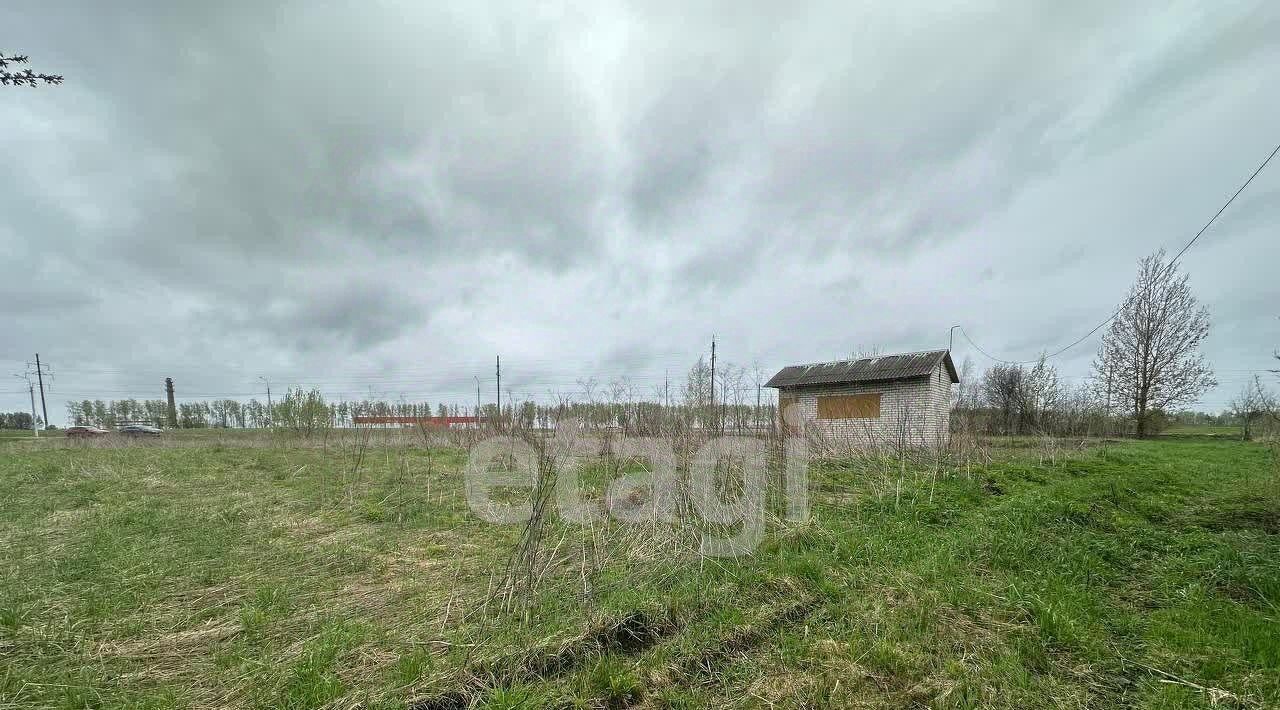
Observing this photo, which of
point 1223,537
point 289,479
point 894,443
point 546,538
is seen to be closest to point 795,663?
point 546,538

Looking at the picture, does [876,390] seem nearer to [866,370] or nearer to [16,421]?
Result: [866,370]

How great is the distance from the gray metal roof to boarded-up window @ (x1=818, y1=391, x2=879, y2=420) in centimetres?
57

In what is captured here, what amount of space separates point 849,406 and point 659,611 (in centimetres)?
→ 1525

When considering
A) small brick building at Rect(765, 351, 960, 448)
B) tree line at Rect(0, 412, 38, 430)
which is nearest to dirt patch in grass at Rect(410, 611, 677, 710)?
small brick building at Rect(765, 351, 960, 448)

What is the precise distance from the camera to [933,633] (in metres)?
2.90

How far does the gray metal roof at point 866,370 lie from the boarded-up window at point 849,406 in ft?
1.86

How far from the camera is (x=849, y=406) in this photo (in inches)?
654

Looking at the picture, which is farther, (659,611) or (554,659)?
(659,611)

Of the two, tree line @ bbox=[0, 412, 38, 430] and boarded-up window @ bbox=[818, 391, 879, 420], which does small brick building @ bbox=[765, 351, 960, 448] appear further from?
tree line @ bbox=[0, 412, 38, 430]

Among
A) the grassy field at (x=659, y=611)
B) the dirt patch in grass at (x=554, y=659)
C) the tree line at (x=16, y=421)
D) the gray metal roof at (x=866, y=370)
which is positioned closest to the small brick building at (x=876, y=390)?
the gray metal roof at (x=866, y=370)

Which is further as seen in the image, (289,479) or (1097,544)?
(289,479)

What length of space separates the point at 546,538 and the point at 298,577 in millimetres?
2115

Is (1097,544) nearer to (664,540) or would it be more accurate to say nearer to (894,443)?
(664,540)

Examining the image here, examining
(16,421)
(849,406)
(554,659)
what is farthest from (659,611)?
(16,421)
